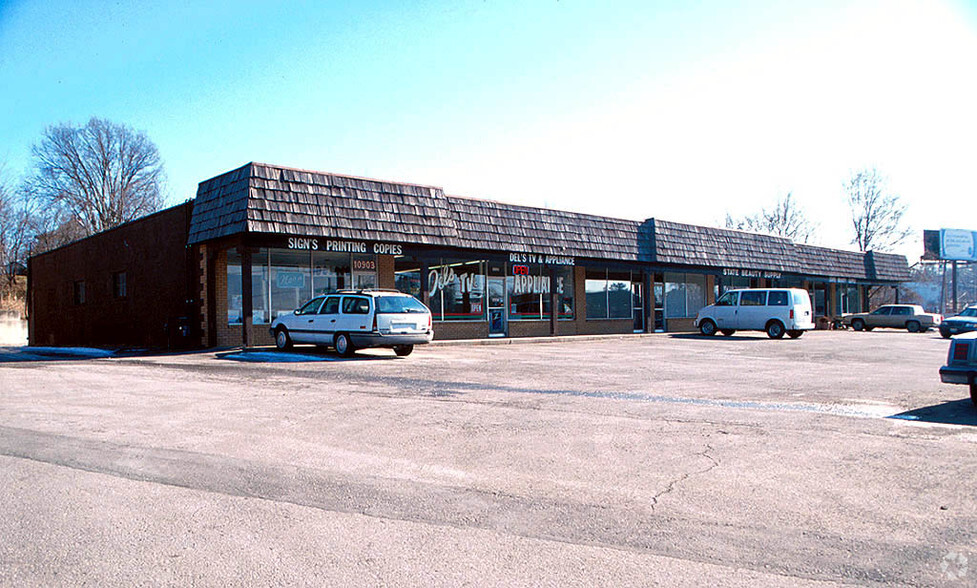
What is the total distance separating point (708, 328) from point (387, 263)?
14716 mm

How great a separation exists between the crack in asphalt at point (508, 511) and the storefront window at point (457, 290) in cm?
1842

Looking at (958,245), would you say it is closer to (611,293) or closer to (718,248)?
(718,248)

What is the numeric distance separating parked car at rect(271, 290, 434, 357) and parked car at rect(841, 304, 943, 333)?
34458 millimetres

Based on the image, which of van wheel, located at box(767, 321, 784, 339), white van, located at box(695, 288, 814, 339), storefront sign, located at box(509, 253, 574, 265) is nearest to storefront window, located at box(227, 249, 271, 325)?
storefront sign, located at box(509, 253, 574, 265)

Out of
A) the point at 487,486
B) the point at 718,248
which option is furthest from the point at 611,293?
the point at 487,486

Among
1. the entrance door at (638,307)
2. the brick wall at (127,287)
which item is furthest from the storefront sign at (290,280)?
the entrance door at (638,307)

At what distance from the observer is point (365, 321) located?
17.3 meters

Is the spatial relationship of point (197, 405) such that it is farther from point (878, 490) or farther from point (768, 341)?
point (768, 341)

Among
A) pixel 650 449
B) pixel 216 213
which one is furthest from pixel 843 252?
pixel 650 449

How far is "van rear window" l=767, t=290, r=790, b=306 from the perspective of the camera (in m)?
27.8

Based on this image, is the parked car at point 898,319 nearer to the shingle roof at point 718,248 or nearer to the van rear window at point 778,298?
the shingle roof at point 718,248

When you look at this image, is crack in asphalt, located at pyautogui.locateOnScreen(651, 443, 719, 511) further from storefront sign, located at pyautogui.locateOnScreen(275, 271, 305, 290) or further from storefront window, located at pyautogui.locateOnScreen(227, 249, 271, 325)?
storefront sign, located at pyautogui.locateOnScreen(275, 271, 305, 290)

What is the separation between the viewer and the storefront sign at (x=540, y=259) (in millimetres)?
26359

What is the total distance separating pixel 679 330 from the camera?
34.8 m
